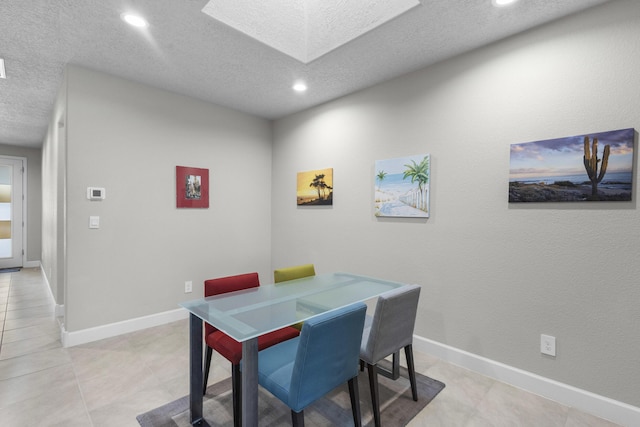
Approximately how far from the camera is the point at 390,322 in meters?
1.82

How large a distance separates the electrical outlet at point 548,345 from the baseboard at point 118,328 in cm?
350

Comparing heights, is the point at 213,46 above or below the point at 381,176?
above

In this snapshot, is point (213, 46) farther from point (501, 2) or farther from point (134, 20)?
point (501, 2)

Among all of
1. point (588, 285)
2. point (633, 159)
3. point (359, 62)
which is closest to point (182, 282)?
point (359, 62)

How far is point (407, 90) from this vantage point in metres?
2.88

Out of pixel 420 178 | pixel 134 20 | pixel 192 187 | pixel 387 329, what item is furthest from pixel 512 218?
pixel 192 187

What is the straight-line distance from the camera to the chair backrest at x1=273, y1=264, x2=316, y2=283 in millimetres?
2545

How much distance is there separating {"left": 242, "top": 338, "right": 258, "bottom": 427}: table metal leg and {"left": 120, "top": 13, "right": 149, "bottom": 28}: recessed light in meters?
2.29

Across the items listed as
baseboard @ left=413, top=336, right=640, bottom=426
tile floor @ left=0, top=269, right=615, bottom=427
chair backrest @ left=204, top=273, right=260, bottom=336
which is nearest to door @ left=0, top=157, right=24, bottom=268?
tile floor @ left=0, top=269, right=615, bottom=427

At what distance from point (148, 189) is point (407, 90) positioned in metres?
2.91

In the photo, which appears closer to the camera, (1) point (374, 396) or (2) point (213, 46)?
(1) point (374, 396)

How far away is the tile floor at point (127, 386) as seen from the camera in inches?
74.0

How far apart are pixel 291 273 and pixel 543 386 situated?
6.70 feet

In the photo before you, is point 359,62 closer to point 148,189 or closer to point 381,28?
point 381,28
